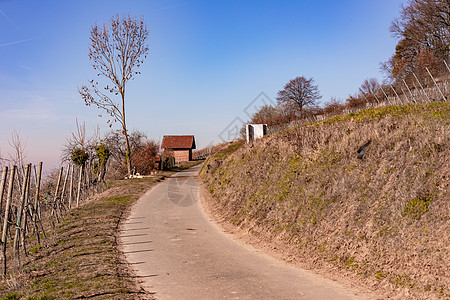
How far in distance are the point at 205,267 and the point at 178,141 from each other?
60042mm

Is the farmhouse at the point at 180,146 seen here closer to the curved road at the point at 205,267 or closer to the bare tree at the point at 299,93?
the bare tree at the point at 299,93

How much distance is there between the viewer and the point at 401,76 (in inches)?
1945

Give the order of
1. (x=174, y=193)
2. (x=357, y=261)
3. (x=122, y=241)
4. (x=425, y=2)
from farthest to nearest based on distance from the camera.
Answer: (x=425, y=2) < (x=174, y=193) < (x=122, y=241) < (x=357, y=261)

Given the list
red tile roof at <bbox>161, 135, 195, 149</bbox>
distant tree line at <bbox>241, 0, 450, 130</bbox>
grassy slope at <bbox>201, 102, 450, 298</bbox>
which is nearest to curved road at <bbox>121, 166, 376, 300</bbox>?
grassy slope at <bbox>201, 102, 450, 298</bbox>

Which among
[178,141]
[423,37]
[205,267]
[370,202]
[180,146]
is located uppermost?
[423,37]

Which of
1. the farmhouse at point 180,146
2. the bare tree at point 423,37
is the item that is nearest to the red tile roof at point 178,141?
the farmhouse at point 180,146

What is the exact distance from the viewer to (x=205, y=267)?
796 centimetres

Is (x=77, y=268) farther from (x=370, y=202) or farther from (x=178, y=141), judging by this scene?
(x=178, y=141)

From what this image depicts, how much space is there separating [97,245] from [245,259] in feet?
15.6

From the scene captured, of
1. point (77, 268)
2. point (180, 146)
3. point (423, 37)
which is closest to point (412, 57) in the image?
point (423, 37)

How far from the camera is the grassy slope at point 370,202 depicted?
619 cm

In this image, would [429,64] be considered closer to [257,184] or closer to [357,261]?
[257,184]

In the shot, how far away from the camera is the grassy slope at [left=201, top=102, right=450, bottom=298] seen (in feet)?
20.3

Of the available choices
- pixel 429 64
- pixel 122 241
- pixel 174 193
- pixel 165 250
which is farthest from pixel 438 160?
pixel 429 64
